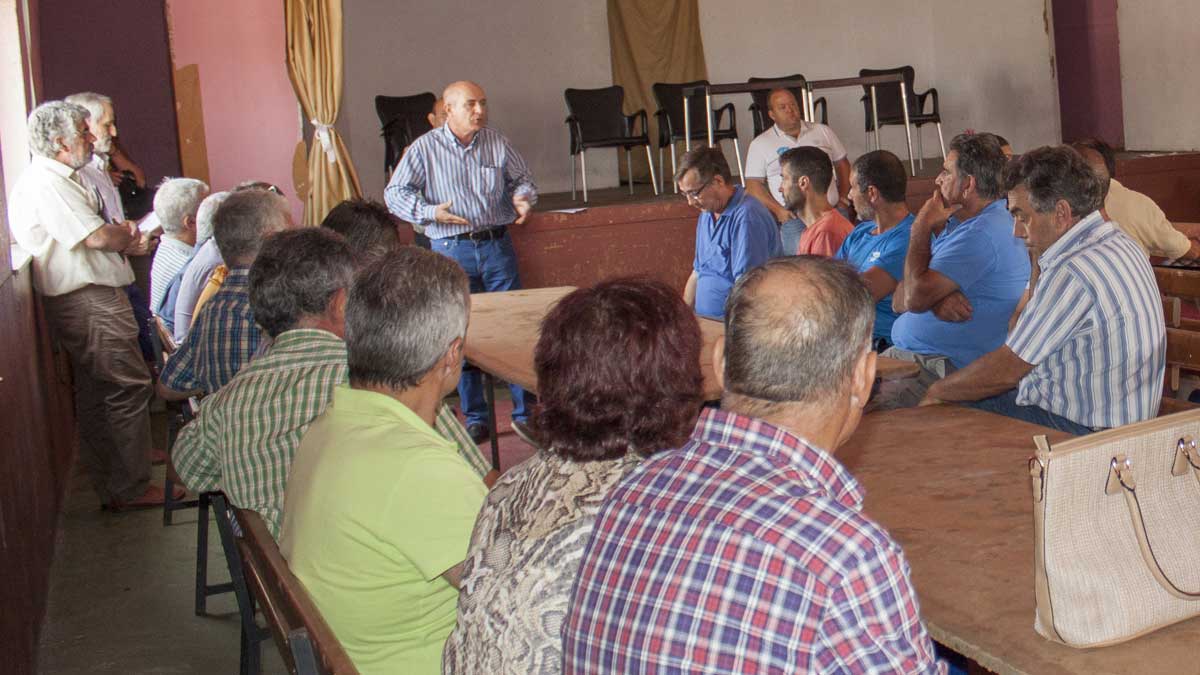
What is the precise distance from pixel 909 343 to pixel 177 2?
709 centimetres

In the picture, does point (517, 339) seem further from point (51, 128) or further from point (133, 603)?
point (51, 128)

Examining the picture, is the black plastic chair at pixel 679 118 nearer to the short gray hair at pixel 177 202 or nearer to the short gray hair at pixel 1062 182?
the short gray hair at pixel 177 202

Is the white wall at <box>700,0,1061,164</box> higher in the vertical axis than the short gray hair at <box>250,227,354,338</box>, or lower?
higher

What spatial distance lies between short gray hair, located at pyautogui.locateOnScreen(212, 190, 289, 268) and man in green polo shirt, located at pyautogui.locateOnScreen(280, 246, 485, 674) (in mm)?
1749

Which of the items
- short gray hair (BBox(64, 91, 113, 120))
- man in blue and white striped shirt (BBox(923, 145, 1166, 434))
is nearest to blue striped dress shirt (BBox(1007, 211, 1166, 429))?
man in blue and white striped shirt (BBox(923, 145, 1166, 434))

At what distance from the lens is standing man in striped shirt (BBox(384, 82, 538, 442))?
630 centimetres

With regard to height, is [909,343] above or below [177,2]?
below

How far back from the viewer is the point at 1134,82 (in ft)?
35.3

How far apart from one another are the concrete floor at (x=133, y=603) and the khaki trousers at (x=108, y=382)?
0.59ft

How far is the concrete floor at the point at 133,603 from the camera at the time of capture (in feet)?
12.4

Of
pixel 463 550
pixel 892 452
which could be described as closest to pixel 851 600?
pixel 463 550

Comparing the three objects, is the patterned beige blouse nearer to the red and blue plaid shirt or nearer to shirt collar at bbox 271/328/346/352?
the red and blue plaid shirt

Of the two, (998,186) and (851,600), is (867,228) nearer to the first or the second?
(998,186)

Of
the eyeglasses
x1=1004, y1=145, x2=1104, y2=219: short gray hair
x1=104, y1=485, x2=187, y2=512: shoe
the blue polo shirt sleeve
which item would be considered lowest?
x1=104, y1=485, x2=187, y2=512: shoe
